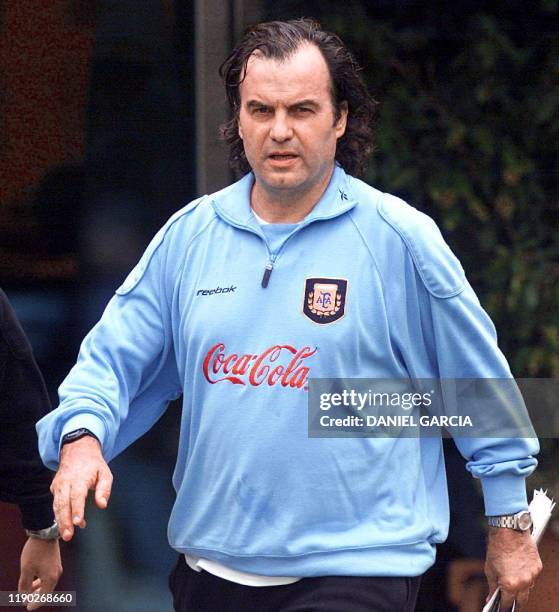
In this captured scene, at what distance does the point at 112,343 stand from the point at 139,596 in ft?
6.37

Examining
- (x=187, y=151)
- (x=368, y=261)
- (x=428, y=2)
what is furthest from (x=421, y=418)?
(x=428, y=2)

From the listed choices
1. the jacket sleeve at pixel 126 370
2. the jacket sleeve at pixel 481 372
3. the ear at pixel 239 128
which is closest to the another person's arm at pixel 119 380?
the jacket sleeve at pixel 126 370

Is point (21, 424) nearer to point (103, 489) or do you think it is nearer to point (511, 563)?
point (103, 489)

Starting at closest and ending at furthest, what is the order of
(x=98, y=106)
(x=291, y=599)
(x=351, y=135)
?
(x=291, y=599)
(x=351, y=135)
(x=98, y=106)

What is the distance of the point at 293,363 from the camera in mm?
3162

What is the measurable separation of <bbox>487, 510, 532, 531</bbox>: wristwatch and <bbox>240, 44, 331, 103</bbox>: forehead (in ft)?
3.22

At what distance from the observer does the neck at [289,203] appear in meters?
3.32

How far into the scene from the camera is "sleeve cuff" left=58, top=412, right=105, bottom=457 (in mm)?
3172

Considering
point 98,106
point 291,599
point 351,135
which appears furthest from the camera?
→ point 98,106

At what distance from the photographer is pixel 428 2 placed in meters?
5.09

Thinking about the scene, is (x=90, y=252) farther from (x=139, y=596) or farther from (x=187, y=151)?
(x=139, y=596)

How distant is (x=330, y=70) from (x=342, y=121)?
0.47ft

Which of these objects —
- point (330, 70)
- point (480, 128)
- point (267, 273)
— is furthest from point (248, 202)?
point (480, 128)

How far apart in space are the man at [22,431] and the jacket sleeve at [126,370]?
0.25 meters
